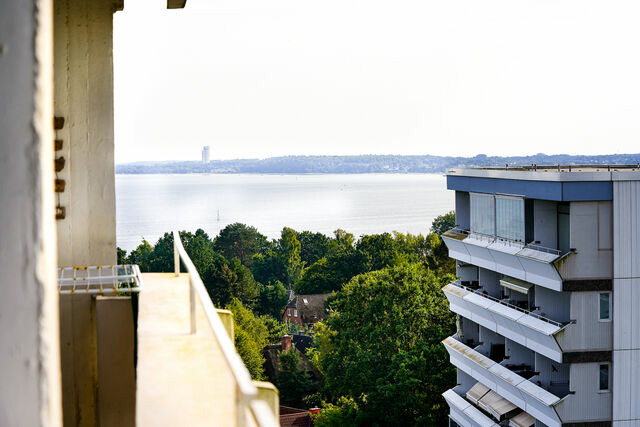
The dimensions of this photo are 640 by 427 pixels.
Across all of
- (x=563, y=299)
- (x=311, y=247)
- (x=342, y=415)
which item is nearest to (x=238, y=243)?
(x=311, y=247)

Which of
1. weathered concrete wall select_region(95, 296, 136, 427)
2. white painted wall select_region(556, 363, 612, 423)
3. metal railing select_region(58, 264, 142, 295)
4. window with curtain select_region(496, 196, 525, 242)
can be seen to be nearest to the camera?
metal railing select_region(58, 264, 142, 295)

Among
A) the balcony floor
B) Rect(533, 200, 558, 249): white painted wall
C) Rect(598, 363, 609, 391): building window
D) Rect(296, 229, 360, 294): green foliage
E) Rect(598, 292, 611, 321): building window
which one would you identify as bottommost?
Rect(296, 229, 360, 294): green foliage

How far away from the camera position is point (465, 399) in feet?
64.8

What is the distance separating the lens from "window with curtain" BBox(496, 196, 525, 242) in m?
16.8

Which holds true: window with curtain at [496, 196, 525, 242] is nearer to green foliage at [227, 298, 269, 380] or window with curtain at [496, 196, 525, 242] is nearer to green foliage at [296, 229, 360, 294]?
green foliage at [227, 298, 269, 380]

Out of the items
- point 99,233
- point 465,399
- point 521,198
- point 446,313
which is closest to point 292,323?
point 446,313

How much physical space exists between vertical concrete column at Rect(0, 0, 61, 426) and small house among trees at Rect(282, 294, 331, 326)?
5633 cm

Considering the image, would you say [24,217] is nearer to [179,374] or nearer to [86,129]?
[179,374]

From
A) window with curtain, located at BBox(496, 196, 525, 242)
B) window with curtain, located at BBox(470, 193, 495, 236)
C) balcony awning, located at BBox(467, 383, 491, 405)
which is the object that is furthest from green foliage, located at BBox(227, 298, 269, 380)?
window with curtain, located at BBox(496, 196, 525, 242)

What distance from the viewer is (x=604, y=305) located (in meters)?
14.8

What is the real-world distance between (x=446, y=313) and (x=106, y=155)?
80.6ft

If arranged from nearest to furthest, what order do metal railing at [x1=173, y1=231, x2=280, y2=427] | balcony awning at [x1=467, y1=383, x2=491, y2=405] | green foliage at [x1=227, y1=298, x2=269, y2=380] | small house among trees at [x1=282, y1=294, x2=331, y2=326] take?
metal railing at [x1=173, y1=231, x2=280, y2=427], balcony awning at [x1=467, y1=383, x2=491, y2=405], green foliage at [x1=227, y1=298, x2=269, y2=380], small house among trees at [x1=282, y1=294, x2=331, y2=326]

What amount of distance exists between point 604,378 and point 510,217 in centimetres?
419

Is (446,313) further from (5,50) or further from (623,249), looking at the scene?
(5,50)
